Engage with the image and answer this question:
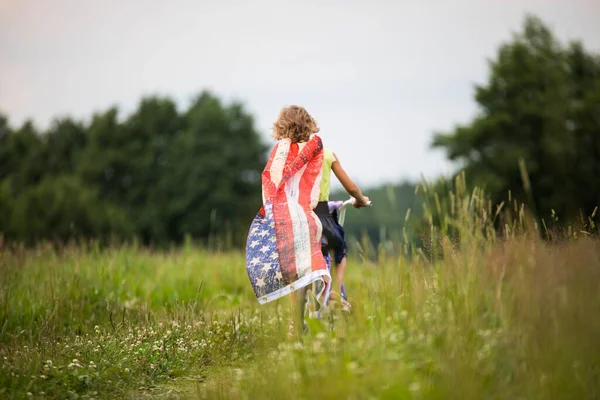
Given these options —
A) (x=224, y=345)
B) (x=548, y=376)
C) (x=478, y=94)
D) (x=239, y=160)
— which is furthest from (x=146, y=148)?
(x=548, y=376)

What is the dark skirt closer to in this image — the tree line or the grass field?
the grass field

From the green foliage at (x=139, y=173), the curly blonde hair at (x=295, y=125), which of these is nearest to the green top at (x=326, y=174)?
the curly blonde hair at (x=295, y=125)

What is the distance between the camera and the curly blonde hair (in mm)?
5145

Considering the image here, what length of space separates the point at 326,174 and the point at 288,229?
65 centimetres

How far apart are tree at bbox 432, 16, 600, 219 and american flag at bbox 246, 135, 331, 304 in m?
17.2

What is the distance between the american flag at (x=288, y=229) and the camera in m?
4.88

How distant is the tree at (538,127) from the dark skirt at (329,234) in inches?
656

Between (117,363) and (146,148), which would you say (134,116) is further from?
(117,363)

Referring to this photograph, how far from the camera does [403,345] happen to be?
3.48 m

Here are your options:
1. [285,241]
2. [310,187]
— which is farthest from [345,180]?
[285,241]

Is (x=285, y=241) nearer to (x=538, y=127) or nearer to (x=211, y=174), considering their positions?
(x=538, y=127)

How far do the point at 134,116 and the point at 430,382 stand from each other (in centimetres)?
3793

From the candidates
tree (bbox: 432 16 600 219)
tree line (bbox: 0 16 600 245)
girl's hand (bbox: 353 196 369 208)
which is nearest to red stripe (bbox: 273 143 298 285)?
girl's hand (bbox: 353 196 369 208)

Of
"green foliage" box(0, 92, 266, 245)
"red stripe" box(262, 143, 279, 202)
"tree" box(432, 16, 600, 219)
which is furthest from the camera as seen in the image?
"green foliage" box(0, 92, 266, 245)
